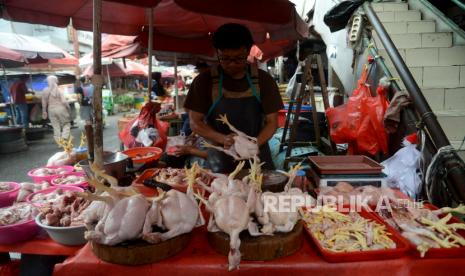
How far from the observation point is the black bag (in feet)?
17.3

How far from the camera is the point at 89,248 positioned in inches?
64.7

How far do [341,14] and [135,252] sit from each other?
17.6 feet

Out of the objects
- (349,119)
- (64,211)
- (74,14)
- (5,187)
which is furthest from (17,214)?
(74,14)

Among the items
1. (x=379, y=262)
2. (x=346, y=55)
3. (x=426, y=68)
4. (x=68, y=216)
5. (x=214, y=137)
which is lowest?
(x=379, y=262)

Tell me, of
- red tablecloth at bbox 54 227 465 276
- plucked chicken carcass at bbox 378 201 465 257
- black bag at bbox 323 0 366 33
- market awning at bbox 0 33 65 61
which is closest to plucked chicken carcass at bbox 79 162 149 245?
red tablecloth at bbox 54 227 465 276

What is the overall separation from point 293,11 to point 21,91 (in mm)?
13546

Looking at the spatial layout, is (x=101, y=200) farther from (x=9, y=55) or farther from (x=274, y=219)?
(x=9, y=55)

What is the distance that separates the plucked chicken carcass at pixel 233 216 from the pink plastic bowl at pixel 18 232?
3.71 feet

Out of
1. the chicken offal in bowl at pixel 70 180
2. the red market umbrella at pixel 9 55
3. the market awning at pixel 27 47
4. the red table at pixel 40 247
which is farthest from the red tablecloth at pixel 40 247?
the market awning at pixel 27 47

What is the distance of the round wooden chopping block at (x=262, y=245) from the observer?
1.52 metres

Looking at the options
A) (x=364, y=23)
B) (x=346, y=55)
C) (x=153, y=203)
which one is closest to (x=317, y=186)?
(x=153, y=203)

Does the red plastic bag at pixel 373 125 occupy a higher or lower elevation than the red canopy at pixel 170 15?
lower

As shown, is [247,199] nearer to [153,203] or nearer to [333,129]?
[153,203]

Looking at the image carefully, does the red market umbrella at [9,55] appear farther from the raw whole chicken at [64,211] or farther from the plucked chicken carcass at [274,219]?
the plucked chicken carcass at [274,219]
